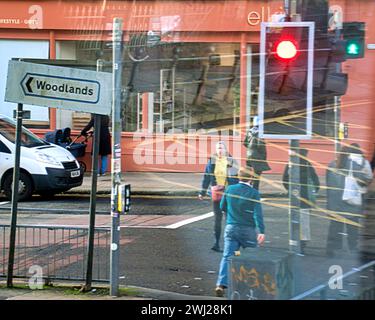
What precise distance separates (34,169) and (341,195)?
7.15 m

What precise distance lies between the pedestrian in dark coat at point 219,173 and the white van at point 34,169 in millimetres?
4819

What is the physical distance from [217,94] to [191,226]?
296 cm

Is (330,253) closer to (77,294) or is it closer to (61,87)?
(77,294)

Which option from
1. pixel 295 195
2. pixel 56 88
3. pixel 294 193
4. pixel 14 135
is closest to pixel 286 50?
pixel 294 193

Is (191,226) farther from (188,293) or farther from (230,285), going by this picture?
(230,285)

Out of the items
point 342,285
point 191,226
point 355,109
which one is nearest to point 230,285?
point 342,285

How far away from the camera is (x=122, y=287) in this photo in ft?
23.6

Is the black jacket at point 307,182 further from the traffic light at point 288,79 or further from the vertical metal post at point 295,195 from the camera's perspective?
the traffic light at point 288,79

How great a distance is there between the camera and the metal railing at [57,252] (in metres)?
7.73

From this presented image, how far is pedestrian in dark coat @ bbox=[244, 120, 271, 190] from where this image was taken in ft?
25.4

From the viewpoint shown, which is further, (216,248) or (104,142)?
(104,142)

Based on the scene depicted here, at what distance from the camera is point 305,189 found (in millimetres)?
7543

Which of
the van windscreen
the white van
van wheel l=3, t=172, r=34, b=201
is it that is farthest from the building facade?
the van windscreen

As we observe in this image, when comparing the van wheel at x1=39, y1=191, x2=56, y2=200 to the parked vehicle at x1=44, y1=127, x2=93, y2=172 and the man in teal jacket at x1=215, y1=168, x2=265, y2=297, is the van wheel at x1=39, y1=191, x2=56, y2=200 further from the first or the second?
the man in teal jacket at x1=215, y1=168, x2=265, y2=297
